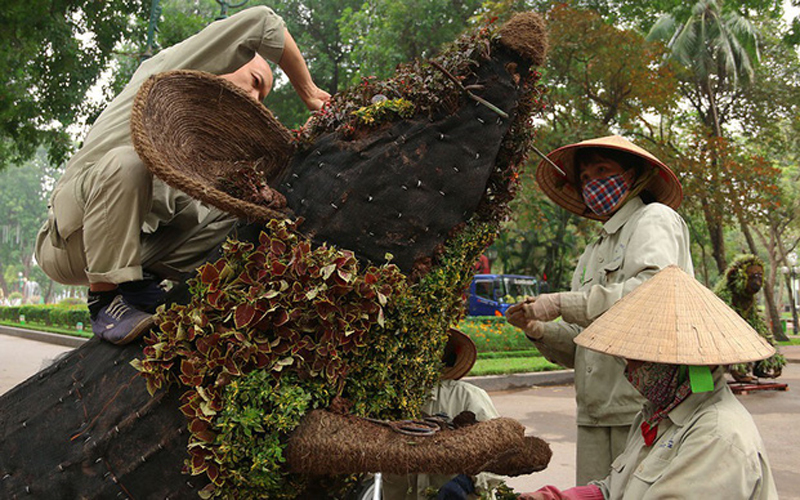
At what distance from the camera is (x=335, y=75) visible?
2438cm

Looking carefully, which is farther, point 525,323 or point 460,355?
point 460,355

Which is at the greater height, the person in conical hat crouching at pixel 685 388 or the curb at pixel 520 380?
the person in conical hat crouching at pixel 685 388

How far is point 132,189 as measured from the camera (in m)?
2.45

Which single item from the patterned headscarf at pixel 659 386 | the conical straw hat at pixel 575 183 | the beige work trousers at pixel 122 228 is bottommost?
the patterned headscarf at pixel 659 386

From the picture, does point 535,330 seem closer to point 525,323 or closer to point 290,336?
point 525,323

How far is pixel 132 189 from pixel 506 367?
38.1ft

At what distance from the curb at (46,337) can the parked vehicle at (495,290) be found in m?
14.6

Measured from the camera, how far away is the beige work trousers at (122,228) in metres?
2.47

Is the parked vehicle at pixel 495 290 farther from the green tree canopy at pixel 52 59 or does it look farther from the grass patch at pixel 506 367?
the green tree canopy at pixel 52 59

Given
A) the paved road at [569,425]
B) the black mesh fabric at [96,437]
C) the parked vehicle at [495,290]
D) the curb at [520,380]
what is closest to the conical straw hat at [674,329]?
the black mesh fabric at [96,437]

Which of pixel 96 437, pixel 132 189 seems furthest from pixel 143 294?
pixel 96 437

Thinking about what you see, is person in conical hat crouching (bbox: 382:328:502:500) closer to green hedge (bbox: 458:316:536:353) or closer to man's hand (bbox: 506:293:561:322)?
man's hand (bbox: 506:293:561:322)

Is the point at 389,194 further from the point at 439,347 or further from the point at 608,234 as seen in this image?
the point at 608,234

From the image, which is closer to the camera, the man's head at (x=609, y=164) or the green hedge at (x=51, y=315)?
the man's head at (x=609, y=164)
